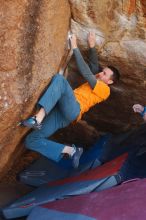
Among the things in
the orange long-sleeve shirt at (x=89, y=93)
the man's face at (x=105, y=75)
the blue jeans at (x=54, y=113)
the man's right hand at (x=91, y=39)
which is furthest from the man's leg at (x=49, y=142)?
the man's right hand at (x=91, y=39)

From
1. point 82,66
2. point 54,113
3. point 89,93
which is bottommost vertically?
point 54,113

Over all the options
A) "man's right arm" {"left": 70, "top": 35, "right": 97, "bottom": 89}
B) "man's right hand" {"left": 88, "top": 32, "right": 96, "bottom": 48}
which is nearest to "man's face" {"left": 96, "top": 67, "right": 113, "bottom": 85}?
"man's right arm" {"left": 70, "top": 35, "right": 97, "bottom": 89}

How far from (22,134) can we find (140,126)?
1.58 metres

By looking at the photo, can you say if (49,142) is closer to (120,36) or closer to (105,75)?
(105,75)

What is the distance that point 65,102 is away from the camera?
436 cm

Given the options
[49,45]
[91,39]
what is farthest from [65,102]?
[91,39]

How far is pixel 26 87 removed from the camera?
403 centimetres

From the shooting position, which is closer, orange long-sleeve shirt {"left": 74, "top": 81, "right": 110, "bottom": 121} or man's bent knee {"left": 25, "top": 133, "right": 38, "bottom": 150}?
man's bent knee {"left": 25, "top": 133, "right": 38, "bottom": 150}

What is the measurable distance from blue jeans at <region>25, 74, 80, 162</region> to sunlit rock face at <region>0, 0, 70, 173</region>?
0.31 feet

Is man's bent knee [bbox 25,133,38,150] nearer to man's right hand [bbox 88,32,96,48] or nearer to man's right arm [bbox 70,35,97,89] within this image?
man's right arm [bbox 70,35,97,89]

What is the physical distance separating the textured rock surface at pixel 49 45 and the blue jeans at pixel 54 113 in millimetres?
96

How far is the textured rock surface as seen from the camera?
12.2 ft

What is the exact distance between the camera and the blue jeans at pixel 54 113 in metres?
4.18

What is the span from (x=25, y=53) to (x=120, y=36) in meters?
1.09
